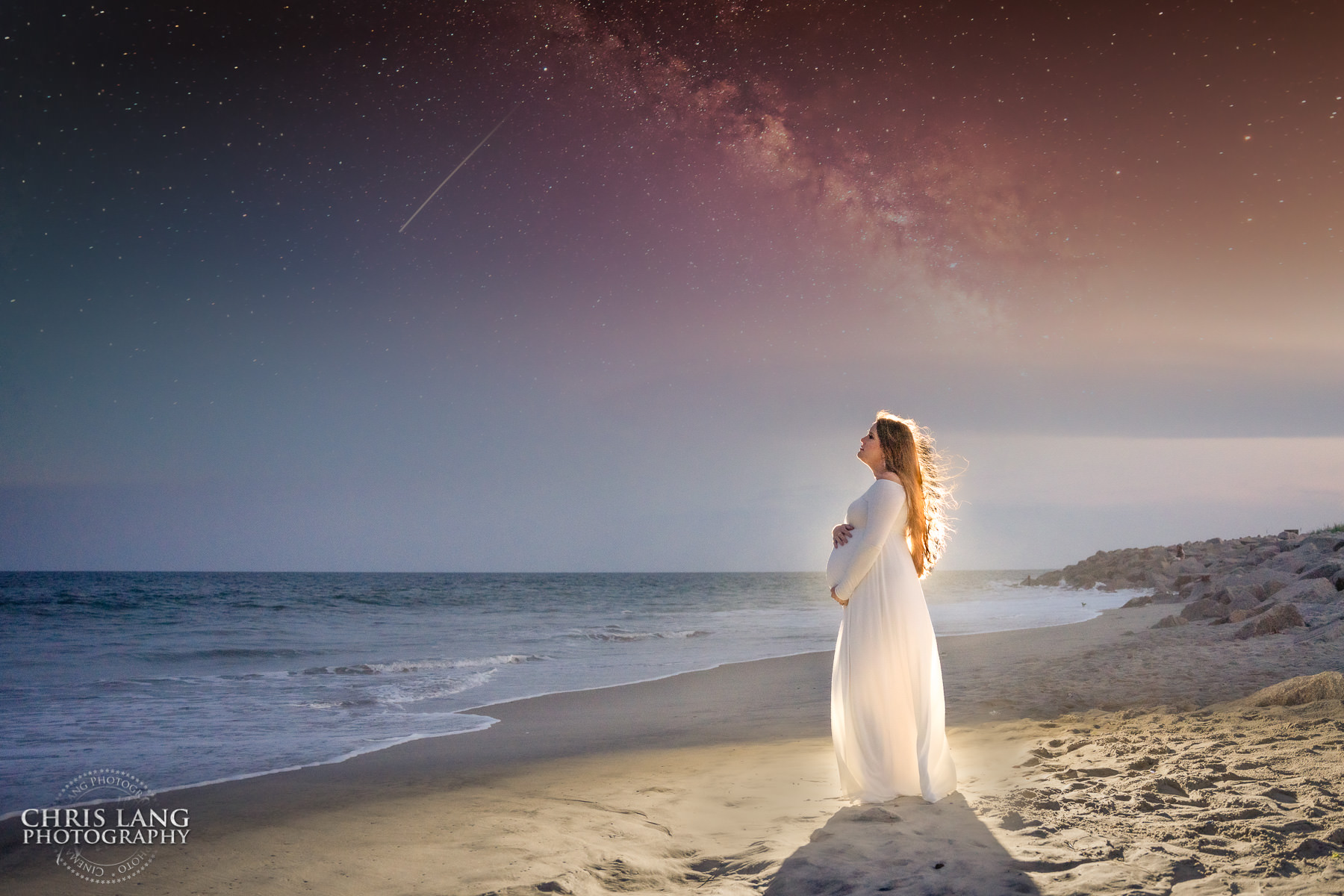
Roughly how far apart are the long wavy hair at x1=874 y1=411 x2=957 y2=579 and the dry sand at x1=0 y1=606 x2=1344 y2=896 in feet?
4.43

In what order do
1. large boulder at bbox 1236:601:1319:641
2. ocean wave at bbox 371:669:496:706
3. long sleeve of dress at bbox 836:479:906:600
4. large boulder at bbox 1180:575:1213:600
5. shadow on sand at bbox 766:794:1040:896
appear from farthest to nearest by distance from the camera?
large boulder at bbox 1180:575:1213:600
ocean wave at bbox 371:669:496:706
large boulder at bbox 1236:601:1319:641
long sleeve of dress at bbox 836:479:906:600
shadow on sand at bbox 766:794:1040:896

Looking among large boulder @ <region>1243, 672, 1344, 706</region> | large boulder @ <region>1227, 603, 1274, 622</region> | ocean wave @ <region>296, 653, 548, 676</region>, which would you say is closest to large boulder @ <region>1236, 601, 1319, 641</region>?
large boulder @ <region>1227, 603, 1274, 622</region>

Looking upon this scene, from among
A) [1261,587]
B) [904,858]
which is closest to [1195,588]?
[1261,587]

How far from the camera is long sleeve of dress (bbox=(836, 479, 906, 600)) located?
13.7 ft

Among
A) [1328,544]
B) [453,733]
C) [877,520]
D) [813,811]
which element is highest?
[877,520]

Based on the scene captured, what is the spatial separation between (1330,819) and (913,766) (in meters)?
1.74

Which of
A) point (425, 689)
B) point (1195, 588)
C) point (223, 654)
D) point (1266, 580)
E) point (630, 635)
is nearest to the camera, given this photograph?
point (425, 689)

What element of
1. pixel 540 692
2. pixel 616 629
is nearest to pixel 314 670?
pixel 540 692

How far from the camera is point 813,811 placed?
425 centimetres

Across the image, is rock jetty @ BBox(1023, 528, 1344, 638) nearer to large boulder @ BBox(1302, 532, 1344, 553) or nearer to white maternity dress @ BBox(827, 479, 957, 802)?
large boulder @ BBox(1302, 532, 1344, 553)

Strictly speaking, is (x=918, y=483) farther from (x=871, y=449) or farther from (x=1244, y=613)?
(x=1244, y=613)

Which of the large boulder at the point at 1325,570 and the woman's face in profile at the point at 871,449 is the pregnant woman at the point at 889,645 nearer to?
the woman's face in profile at the point at 871,449

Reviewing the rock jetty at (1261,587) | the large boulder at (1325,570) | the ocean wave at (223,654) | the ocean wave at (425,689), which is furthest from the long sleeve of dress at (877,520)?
the ocean wave at (223,654)

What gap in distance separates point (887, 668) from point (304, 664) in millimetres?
13261
